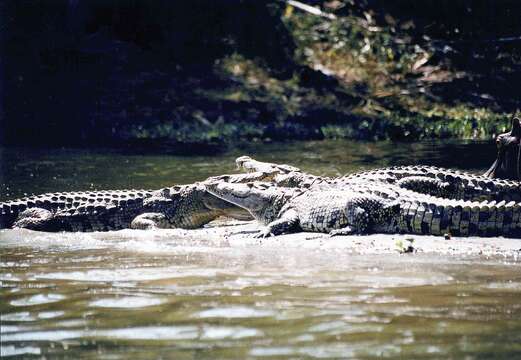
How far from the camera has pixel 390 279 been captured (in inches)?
260

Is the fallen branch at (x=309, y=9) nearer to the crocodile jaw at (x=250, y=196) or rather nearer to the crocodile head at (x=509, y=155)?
the crocodile head at (x=509, y=155)

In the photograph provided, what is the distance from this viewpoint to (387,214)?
28.1 ft

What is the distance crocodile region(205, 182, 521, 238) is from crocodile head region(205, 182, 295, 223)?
18 centimetres

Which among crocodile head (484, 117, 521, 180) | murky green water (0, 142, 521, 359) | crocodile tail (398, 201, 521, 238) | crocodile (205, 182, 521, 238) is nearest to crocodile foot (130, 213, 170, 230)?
murky green water (0, 142, 521, 359)

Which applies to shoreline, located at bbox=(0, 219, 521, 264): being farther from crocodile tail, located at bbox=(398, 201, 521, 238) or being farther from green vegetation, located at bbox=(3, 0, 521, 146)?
green vegetation, located at bbox=(3, 0, 521, 146)

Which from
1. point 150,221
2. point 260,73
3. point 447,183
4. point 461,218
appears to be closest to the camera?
point 461,218

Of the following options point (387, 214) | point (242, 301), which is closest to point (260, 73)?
point (387, 214)

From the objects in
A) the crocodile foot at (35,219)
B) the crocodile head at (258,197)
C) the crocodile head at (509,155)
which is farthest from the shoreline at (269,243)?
the crocodile head at (509,155)

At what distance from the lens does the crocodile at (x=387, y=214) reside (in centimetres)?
834

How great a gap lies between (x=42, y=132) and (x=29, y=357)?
12984 millimetres

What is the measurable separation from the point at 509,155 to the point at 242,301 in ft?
17.4

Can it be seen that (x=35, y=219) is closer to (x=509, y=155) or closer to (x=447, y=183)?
(x=447, y=183)

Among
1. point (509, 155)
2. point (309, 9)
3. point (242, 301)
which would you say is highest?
point (309, 9)

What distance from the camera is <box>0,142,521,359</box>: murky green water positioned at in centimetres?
509
